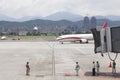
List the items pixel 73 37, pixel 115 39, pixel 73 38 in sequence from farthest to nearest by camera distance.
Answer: pixel 73 38 < pixel 73 37 < pixel 115 39

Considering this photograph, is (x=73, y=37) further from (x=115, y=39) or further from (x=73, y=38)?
(x=115, y=39)

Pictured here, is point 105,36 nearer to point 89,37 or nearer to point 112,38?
point 112,38

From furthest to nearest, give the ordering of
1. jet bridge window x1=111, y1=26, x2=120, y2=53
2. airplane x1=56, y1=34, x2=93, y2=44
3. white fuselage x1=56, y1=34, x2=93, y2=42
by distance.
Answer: airplane x1=56, y1=34, x2=93, y2=44 → white fuselage x1=56, y1=34, x2=93, y2=42 → jet bridge window x1=111, y1=26, x2=120, y2=53

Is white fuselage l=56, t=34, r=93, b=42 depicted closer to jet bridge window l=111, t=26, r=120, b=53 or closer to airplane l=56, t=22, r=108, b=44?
airplane l=56, t=22, r=108, b=44

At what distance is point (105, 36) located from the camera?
3875cm

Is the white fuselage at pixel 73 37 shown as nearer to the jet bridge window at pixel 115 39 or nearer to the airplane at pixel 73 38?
the airplane at pixel 73 38

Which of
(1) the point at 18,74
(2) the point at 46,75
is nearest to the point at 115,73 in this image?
(2) the point at 46,75

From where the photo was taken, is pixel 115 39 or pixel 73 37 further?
pixel 73 37

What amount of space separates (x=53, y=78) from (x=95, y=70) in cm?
817

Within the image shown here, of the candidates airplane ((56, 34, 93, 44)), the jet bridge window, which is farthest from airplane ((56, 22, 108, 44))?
the jet bridge window

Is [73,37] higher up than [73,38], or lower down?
higher up

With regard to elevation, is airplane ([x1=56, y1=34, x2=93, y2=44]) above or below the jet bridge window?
above

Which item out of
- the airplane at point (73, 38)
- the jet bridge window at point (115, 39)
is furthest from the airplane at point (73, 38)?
the jet bridge window at point (115, 39)

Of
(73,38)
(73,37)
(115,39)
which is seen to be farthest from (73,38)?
(115,39)
